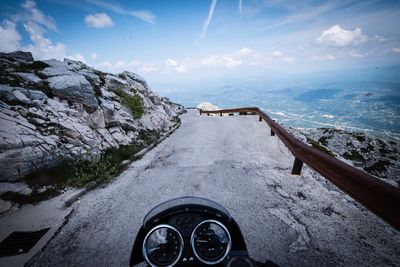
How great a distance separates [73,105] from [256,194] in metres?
8.52

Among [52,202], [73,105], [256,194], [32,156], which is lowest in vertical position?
[52,202]

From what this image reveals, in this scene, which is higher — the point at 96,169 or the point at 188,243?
the point at 188,243

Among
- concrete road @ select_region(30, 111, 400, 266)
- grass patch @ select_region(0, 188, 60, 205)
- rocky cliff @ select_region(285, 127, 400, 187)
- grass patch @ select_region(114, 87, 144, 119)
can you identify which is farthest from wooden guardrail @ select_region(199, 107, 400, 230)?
rocky cliff @ select_region(285, 127, 400, 187)

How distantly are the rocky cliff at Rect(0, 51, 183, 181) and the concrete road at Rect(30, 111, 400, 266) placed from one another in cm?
192

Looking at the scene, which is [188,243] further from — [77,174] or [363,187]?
[77,174]

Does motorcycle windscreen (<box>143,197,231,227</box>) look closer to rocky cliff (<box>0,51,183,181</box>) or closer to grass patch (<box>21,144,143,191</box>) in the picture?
grass patch (<box>21,144,143,191</box>)

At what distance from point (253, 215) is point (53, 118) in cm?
746

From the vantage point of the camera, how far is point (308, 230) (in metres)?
3.41

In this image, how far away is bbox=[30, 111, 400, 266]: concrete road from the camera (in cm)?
301

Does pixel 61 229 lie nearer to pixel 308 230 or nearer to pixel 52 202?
pixel 52 202

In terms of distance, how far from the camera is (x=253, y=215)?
391 cm

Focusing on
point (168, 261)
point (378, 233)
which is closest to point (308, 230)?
point (378, 233)

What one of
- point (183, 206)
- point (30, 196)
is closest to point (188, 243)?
point (183, 206)

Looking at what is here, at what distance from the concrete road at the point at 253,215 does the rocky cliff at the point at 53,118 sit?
192cm
